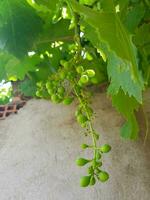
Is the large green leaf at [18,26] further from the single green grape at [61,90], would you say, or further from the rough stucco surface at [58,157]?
the rough stucco surface at [58,157]

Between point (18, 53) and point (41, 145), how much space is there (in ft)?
0.83

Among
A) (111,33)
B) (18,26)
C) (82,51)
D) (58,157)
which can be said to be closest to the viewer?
(111,33)

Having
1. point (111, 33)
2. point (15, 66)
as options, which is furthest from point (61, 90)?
point (111, 33)

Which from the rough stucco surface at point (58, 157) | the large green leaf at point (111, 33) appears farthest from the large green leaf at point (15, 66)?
the large green leaf at point (111, 33)

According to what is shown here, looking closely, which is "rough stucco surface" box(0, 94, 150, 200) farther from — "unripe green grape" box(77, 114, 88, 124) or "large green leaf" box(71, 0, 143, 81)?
"large green leaf" box(71, 0, 143, 81)

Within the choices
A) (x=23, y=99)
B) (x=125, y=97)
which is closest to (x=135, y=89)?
(x=125, y=97)

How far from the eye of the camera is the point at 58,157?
81 centimetres

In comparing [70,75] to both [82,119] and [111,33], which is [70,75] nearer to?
[82,119]

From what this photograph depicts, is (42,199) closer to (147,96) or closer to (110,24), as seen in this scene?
(147,96)

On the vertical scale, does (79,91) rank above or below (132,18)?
below

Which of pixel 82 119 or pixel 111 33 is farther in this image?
pixel 82 119

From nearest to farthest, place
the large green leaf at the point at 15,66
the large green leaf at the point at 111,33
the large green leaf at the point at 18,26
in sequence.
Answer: the large green leaf at the point at 111,33, the large green leaf at the point at 18,26, the large green leaf at the point at 15,66

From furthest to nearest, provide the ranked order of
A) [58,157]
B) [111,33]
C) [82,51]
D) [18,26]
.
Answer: [58,157] → [82,51] → [18,26] → [111,33]

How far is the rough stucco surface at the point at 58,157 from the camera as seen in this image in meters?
0.77
